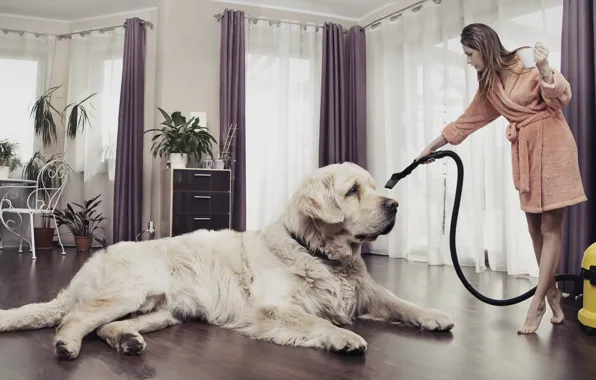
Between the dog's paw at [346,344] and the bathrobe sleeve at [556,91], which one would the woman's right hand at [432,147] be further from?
the dog's paw at [346,344]

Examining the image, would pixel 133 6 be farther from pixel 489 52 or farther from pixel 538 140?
pixel 538 140

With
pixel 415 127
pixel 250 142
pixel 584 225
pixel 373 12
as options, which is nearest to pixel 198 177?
pixel 250 142

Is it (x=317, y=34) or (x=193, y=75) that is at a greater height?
(x=317, y=34)

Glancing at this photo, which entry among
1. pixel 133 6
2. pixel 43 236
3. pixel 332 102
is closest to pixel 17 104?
pixel 43 236

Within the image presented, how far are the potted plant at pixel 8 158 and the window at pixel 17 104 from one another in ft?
0.31

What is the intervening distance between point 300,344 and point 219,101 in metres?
4.95

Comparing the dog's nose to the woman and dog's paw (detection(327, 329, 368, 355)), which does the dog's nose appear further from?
the woman

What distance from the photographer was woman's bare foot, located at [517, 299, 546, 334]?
7.11 ft

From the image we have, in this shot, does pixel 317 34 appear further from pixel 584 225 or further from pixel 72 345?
pixel 72 345

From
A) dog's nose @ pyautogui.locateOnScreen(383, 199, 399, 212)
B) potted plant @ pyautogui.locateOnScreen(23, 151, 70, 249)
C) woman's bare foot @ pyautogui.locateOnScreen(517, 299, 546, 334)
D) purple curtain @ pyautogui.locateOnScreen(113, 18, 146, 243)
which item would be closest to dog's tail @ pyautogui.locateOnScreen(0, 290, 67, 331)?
dog's nose @ pyautogui.locateOnScreen(383, 199, 399, 212)

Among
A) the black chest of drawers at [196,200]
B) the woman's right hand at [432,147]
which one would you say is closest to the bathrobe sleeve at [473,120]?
the woman's right hand at [432,147]

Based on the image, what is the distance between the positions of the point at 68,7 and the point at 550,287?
684 cm

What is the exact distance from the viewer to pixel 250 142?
6.41 metres

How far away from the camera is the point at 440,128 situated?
211 inches
